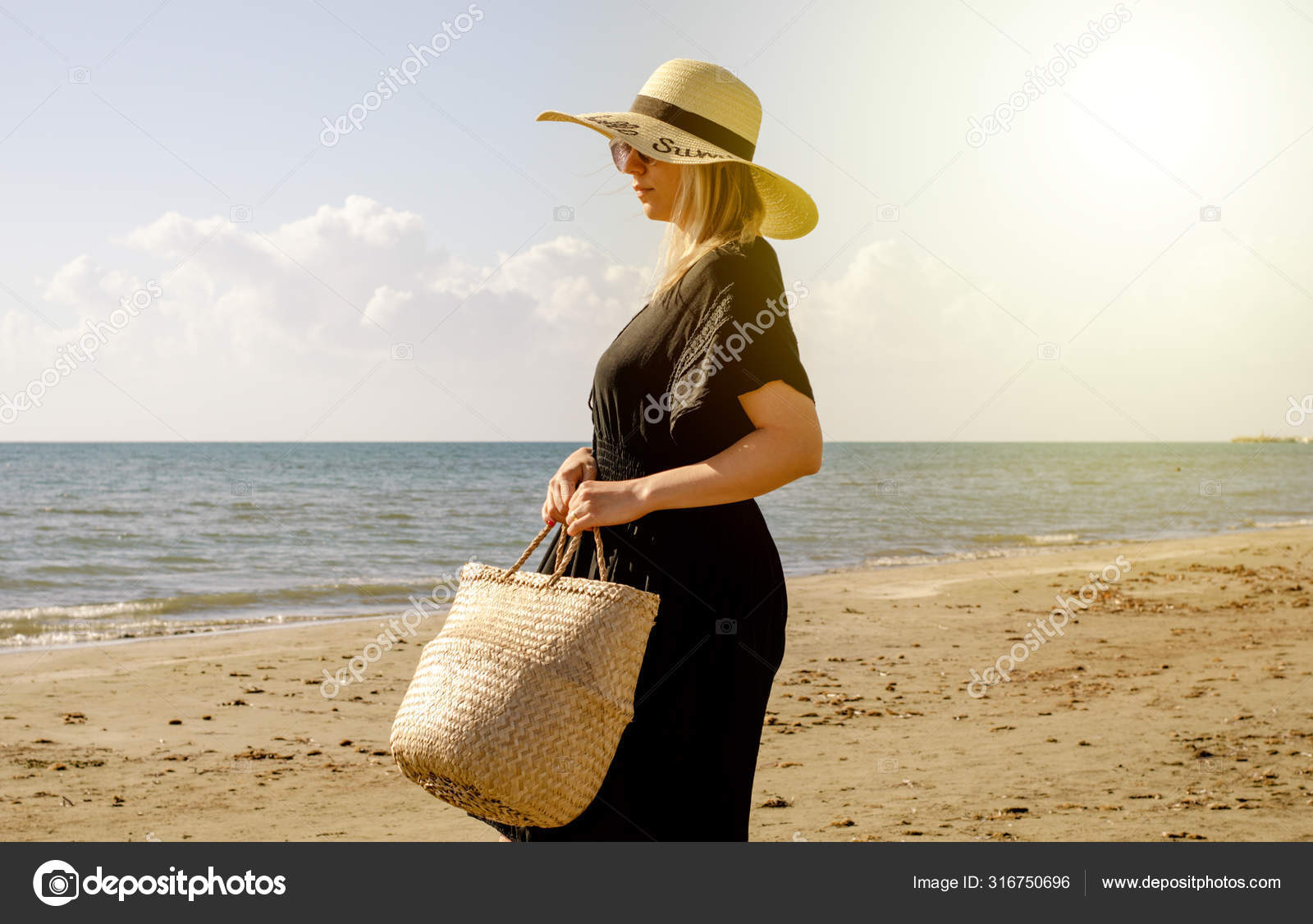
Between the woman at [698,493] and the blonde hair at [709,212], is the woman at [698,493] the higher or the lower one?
the lower one

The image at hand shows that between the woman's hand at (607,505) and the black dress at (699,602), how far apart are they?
0.10m

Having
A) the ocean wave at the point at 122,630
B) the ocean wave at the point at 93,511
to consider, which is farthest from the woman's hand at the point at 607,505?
the ocean wave at the point at 93,511

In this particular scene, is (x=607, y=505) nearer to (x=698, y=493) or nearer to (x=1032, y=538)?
(x=698, y=493)

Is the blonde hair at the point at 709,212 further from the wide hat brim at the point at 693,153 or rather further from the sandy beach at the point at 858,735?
the sandy beach at the point at 858,735

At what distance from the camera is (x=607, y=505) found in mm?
1701

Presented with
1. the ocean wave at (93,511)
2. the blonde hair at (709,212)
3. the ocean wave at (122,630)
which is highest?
the ocean wave at (93,511)

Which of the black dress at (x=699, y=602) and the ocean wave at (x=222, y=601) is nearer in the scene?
the black dress at (x=699, y=602)

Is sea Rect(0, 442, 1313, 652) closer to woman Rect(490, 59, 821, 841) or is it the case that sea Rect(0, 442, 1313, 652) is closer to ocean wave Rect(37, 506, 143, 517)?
ocean wave Rect(37, 506, 143, 517)
